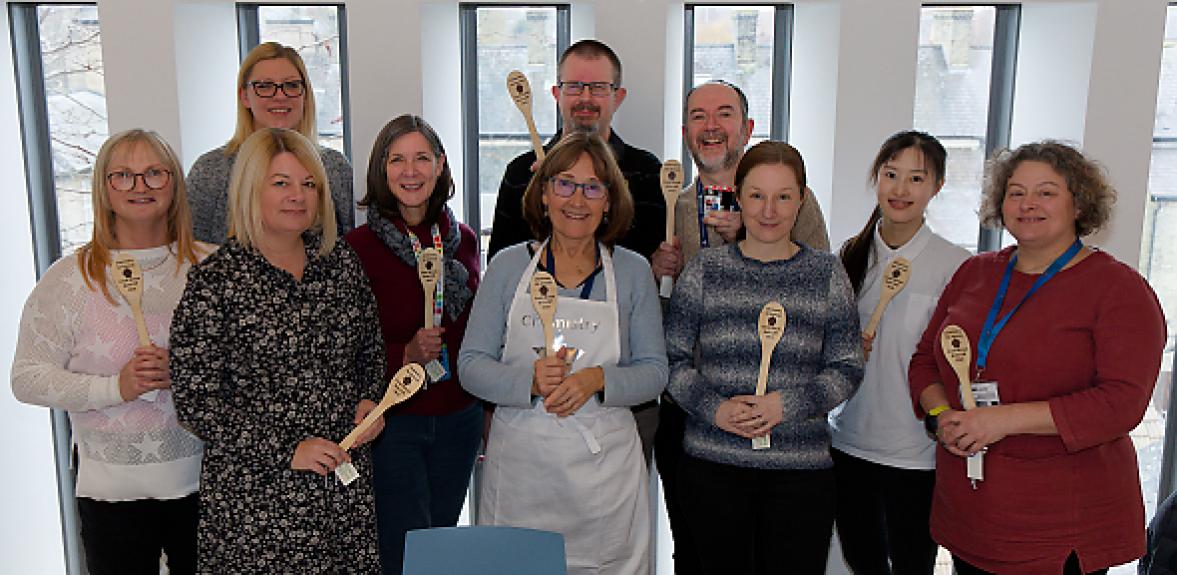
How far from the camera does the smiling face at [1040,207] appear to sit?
208 cm

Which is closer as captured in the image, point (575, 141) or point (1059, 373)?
point (1059, 373)

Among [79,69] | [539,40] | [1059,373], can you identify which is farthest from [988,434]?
[79,69]

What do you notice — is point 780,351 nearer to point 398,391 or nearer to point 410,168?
point 398,391

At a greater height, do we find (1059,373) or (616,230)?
(616,230)

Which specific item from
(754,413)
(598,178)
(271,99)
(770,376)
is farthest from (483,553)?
(271,99)

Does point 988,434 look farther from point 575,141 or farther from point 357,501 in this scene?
point 357,501

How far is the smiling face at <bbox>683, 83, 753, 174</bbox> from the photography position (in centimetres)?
267

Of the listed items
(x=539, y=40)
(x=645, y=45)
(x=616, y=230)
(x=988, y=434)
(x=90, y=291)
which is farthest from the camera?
(x=539, y=40)

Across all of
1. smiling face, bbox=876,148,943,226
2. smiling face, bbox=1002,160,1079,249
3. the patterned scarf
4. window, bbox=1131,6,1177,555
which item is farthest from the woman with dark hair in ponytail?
window, bbox=1131,6,1177,555

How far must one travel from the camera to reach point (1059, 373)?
205 cm

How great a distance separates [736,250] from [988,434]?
0.73m

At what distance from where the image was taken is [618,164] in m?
2.73

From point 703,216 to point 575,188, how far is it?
538 millimetres

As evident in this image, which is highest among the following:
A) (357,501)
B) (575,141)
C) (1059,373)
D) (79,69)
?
(79,69)
